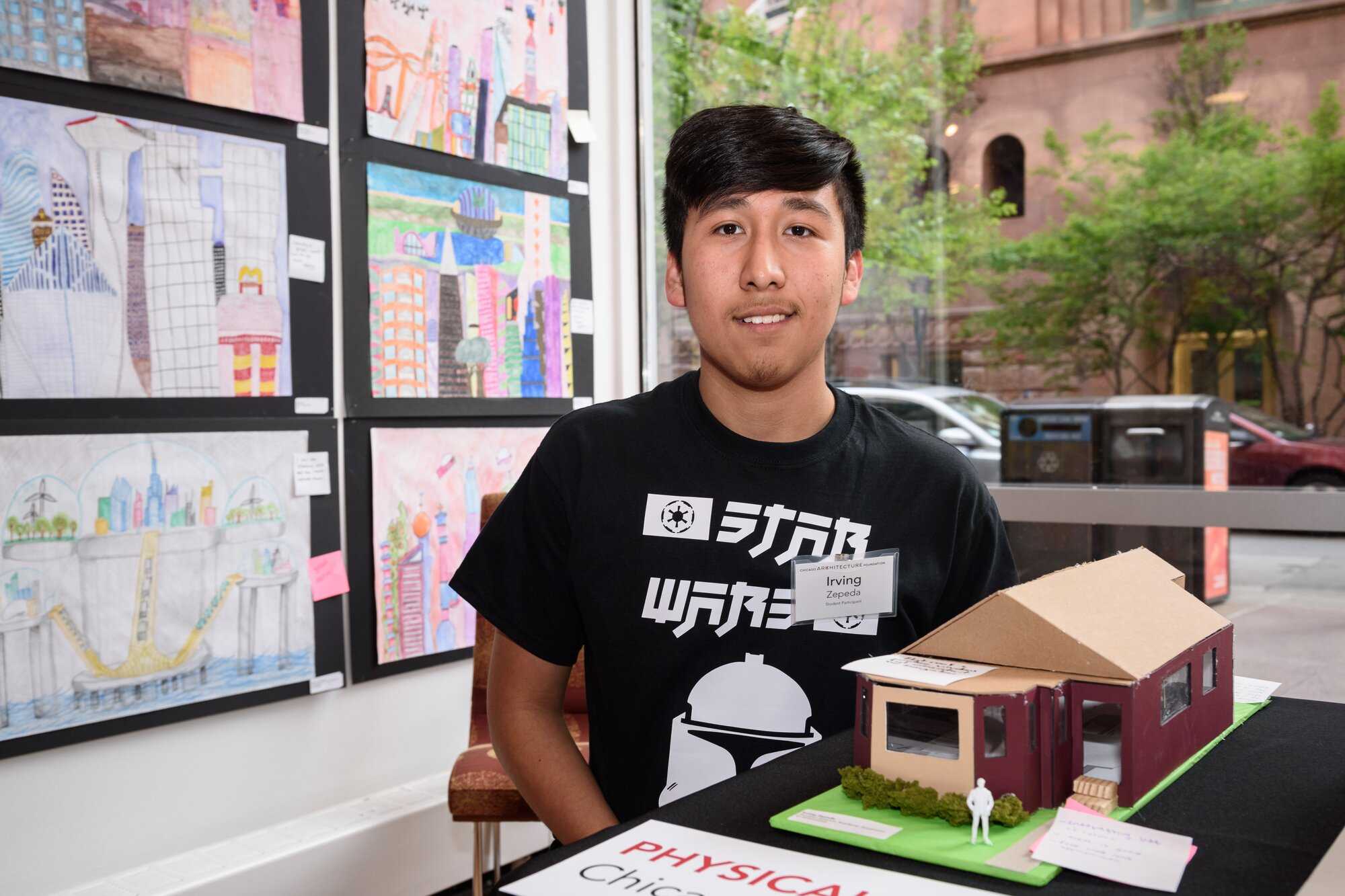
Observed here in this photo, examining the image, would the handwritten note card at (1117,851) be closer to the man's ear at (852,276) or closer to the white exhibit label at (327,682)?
the man's ear at (852,276)

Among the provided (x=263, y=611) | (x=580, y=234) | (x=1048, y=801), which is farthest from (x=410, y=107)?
(x=1048, y=801)

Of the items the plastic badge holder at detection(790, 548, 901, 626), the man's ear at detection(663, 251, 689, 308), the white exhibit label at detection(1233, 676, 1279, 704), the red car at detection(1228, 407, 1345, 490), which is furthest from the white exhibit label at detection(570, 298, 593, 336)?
the white exhibit label at detection(1233, 676, 1279, 704)

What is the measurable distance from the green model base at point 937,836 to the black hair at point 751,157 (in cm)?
71

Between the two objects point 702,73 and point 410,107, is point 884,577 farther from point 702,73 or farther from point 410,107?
point 702,73

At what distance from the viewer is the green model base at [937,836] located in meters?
0.64

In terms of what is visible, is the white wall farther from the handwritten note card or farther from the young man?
the handwritten note card

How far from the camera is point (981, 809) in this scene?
683 mm

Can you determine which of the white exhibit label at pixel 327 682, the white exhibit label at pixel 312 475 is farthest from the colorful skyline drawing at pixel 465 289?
the white exhibit label at pixel 327 682

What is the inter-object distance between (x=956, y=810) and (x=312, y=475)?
6.82 feet

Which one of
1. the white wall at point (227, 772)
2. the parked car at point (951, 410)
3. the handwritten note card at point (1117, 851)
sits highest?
the parked car at point (951, 410)

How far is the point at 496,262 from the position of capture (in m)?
2.97

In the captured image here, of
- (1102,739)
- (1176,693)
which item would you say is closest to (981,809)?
(1102,739)

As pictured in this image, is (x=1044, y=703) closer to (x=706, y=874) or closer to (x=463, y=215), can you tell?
(x=706, y=874)

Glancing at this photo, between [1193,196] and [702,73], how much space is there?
1638 millimetres
